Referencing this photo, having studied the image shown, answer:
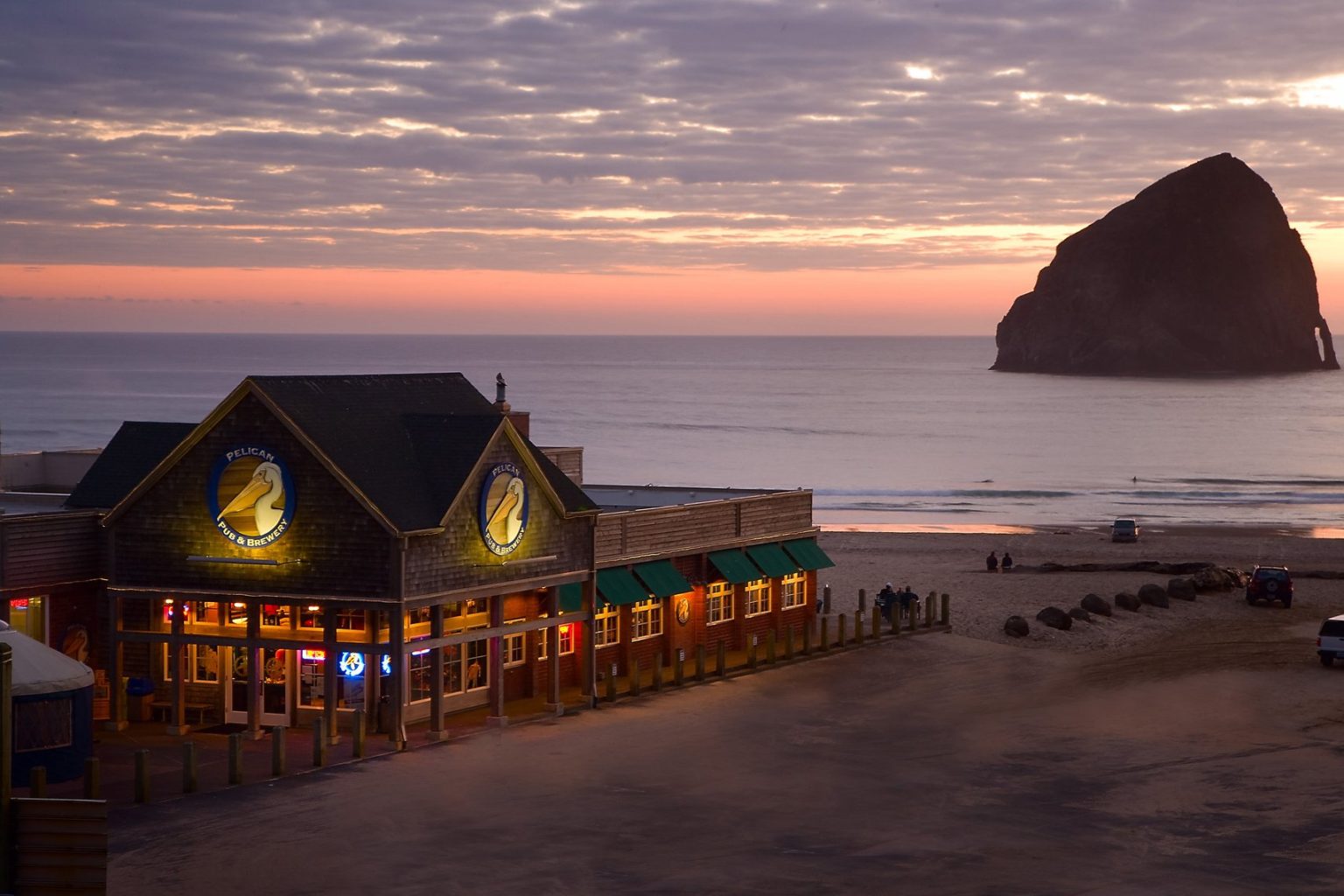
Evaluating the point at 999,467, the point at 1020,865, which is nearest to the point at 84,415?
the point at 999,467

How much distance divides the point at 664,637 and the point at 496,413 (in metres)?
9.82

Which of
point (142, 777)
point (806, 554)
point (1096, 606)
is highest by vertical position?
point (806, 554)

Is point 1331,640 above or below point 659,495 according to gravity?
below

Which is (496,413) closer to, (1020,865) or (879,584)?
(1020,865)

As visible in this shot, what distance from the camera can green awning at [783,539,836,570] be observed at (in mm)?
48375

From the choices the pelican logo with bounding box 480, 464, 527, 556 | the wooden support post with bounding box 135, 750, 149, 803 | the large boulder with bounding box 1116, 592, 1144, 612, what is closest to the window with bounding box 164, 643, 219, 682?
the pelican logo with bounding box 480, 464, 527, 556

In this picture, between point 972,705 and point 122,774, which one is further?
point 972,705

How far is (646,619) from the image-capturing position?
1708 inches

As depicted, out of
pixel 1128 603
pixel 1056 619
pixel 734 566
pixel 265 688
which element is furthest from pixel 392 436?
pixel 1128 603

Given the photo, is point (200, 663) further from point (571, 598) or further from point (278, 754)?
point (571, 598)

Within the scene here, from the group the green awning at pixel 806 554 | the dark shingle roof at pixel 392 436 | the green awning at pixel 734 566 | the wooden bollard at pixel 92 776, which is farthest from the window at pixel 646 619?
the wooden bollard at pixel 92 776

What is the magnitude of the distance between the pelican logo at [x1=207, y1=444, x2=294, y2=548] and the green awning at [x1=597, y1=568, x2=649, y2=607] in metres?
8.73

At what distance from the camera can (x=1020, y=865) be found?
25328 mm

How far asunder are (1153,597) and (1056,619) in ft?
21.4
